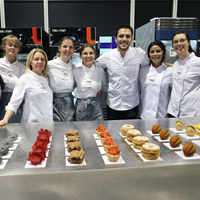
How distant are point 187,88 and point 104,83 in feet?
3.09

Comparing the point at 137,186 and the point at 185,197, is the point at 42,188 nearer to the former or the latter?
the point at 137,186

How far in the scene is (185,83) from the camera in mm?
2158

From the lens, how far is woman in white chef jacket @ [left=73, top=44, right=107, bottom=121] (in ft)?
7.61

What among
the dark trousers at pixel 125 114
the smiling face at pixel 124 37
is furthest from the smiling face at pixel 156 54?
the dark trousers at pixel 125 114

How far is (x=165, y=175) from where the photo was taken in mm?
1024

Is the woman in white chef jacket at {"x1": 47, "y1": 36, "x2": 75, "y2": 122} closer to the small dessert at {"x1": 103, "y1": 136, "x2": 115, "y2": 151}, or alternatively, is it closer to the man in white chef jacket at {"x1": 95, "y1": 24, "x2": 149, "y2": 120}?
the man in white chef jacket at {"x1": 95, "y1": 24, "x2": 149, "y2": 120}

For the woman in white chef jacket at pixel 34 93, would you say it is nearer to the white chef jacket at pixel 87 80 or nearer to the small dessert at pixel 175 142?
the white chef jacket at pixel 87 80

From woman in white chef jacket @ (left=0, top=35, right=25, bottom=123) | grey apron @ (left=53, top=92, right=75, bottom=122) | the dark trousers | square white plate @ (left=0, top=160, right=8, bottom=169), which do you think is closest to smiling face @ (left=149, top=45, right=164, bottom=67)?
the dark trousers

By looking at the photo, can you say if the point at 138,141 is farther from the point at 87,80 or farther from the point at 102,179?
the point at 87,80

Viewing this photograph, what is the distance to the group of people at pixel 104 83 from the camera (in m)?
2.02

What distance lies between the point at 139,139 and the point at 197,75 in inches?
48.8

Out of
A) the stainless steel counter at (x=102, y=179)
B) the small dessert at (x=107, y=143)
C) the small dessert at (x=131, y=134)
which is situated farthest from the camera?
the small dessert at (x=131, y=134)

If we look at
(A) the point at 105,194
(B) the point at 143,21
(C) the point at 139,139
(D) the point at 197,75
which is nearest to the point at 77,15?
(B) the point at 143,21

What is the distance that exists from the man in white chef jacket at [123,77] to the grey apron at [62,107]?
51 cm
